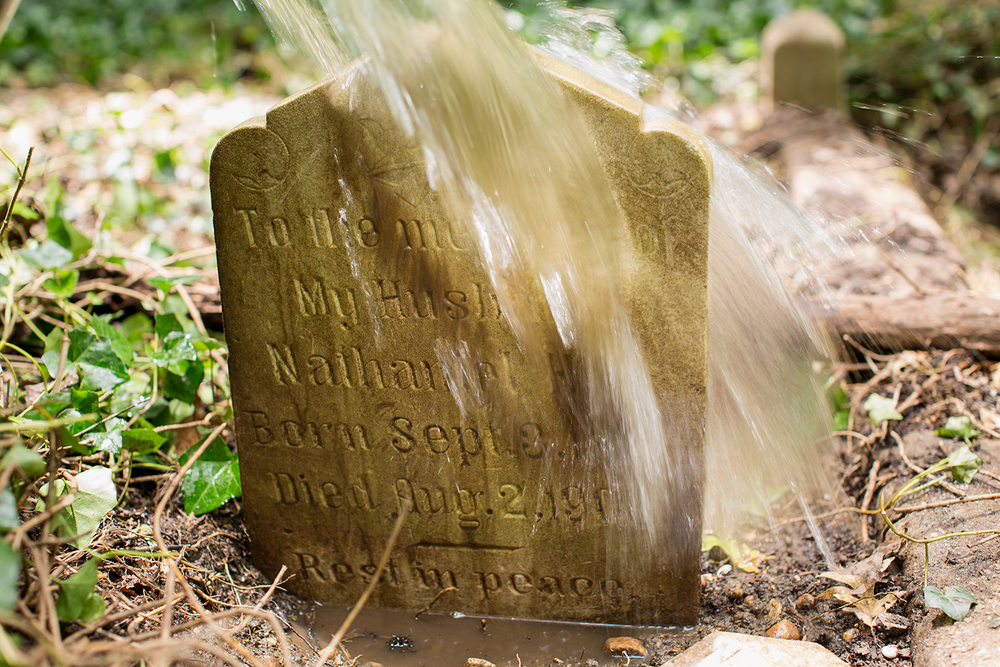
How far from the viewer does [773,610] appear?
1.89m

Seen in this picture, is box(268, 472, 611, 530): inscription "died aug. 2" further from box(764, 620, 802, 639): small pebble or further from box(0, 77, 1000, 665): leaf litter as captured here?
box(764, 620, 802, 639): small pebble

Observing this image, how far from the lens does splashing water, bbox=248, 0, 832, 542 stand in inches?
62.3

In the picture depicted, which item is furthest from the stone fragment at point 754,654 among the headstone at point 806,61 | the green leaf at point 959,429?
the headstone at point 806,61

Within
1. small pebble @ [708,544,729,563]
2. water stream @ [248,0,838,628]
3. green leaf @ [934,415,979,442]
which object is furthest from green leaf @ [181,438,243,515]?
green leaf @ [934,415,979,442]

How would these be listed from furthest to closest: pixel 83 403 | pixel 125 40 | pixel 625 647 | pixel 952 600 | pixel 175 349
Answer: pixel 125 40
pixel 175 349
pixel 625 647
pixel 83 403
pixel 952 600

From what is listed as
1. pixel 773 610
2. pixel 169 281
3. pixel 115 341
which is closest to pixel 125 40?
pixel 169 281

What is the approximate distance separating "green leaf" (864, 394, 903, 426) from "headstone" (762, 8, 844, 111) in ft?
11.0

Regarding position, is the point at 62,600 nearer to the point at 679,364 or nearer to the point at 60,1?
the point at 679,364

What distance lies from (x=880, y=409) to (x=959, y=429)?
0.87 feet

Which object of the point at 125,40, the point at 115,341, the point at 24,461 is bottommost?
the point at 115,341

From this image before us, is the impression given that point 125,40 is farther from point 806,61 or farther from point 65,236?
point 806,61

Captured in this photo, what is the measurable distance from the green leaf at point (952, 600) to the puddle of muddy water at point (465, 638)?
1.93ft

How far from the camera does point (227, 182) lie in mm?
1735

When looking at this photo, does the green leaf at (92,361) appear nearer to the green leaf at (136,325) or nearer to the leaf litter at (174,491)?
the leaf litter at (174,491)
